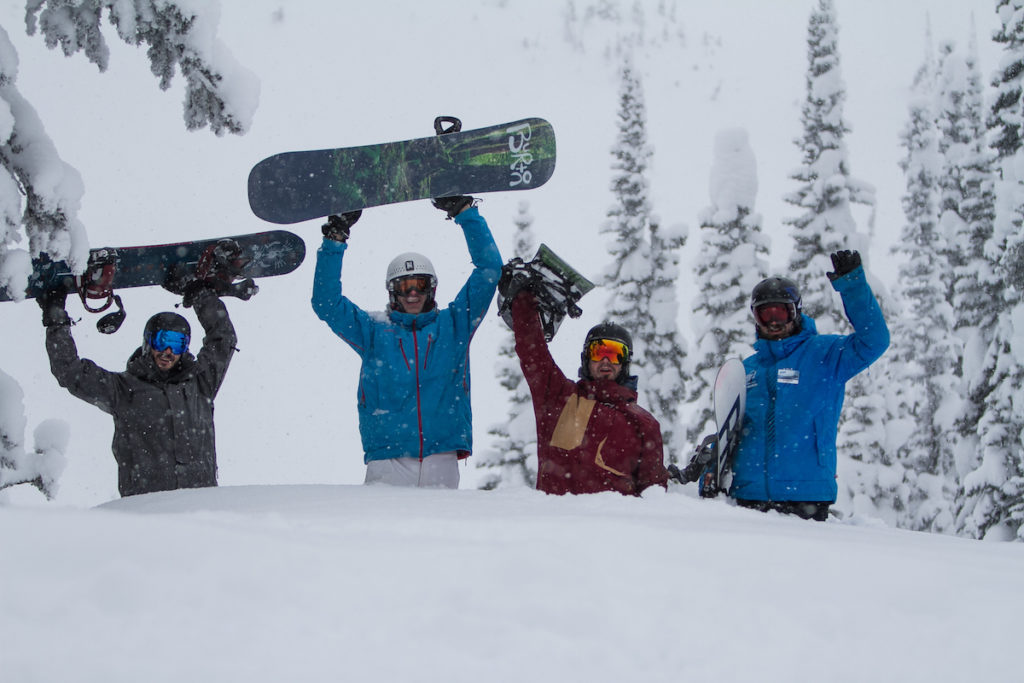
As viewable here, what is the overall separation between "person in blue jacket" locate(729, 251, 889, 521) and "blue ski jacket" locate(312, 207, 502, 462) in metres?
1.73

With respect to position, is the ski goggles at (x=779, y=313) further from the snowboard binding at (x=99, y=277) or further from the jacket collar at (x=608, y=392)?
the snowboard binding at (x=99, y=277)

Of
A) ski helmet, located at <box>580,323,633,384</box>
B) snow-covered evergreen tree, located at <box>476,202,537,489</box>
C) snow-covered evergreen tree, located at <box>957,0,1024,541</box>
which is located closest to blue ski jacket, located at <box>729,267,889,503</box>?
ski helmet, located at <box>580,323,633,384</box>

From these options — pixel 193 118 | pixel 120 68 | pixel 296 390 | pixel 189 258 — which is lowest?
pixel 296 390

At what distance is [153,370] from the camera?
5512 millimetres

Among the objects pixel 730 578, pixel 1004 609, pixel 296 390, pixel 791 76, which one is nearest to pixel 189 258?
pixel 730 578

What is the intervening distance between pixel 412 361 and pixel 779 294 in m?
2.30

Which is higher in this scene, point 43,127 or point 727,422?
point 43,127

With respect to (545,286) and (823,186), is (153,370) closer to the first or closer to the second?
(545,286)

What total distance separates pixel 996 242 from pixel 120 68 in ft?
203

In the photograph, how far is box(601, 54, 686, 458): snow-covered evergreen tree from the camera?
17.5 m

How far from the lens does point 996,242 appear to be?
1433 cm

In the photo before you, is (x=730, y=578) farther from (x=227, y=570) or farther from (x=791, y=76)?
(x=791, y=76)

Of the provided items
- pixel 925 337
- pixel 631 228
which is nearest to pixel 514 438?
pixel 631 228

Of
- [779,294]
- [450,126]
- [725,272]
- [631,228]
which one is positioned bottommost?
[779,294]
